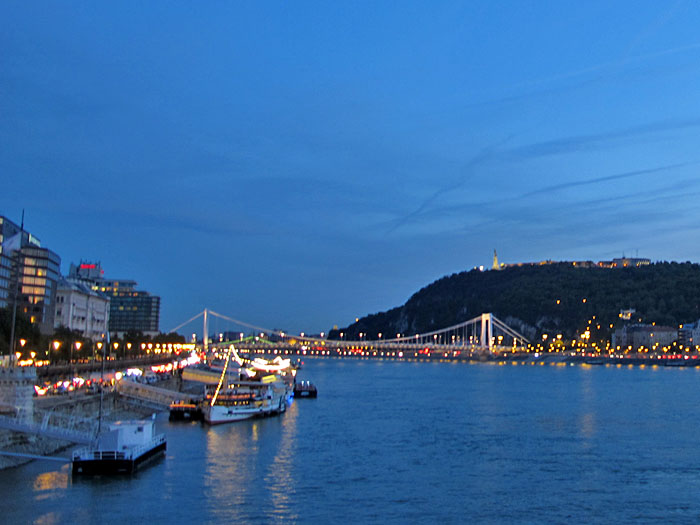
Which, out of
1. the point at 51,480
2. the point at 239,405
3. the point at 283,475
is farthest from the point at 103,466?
the point at 239,405

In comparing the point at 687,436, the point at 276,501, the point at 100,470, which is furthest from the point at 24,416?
the point at 687,436

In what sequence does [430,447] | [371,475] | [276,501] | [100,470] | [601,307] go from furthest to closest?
[601,307], [430,447], [371,475], [100,470], [276,501]

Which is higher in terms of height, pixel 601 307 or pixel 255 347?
pixel 601 307

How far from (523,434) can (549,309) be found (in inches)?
5334

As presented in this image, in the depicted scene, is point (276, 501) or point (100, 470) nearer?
point (276, 501)

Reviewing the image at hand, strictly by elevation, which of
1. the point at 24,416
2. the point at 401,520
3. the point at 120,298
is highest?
the point at 120,298

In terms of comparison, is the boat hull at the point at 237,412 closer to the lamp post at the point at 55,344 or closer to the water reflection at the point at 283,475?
the water reflection at the point at 283,475

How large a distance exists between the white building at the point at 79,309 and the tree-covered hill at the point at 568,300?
97285mm

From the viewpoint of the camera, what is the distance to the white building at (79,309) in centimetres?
7362

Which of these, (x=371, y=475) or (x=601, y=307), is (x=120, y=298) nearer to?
(x=601, y=307)

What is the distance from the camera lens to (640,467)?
79.9 feet

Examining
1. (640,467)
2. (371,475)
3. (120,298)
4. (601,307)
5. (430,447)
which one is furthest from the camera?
(601,307)

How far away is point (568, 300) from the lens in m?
166

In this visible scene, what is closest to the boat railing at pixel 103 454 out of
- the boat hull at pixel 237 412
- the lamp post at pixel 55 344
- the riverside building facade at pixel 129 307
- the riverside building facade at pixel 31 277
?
the boat hull at pixel 237 412
